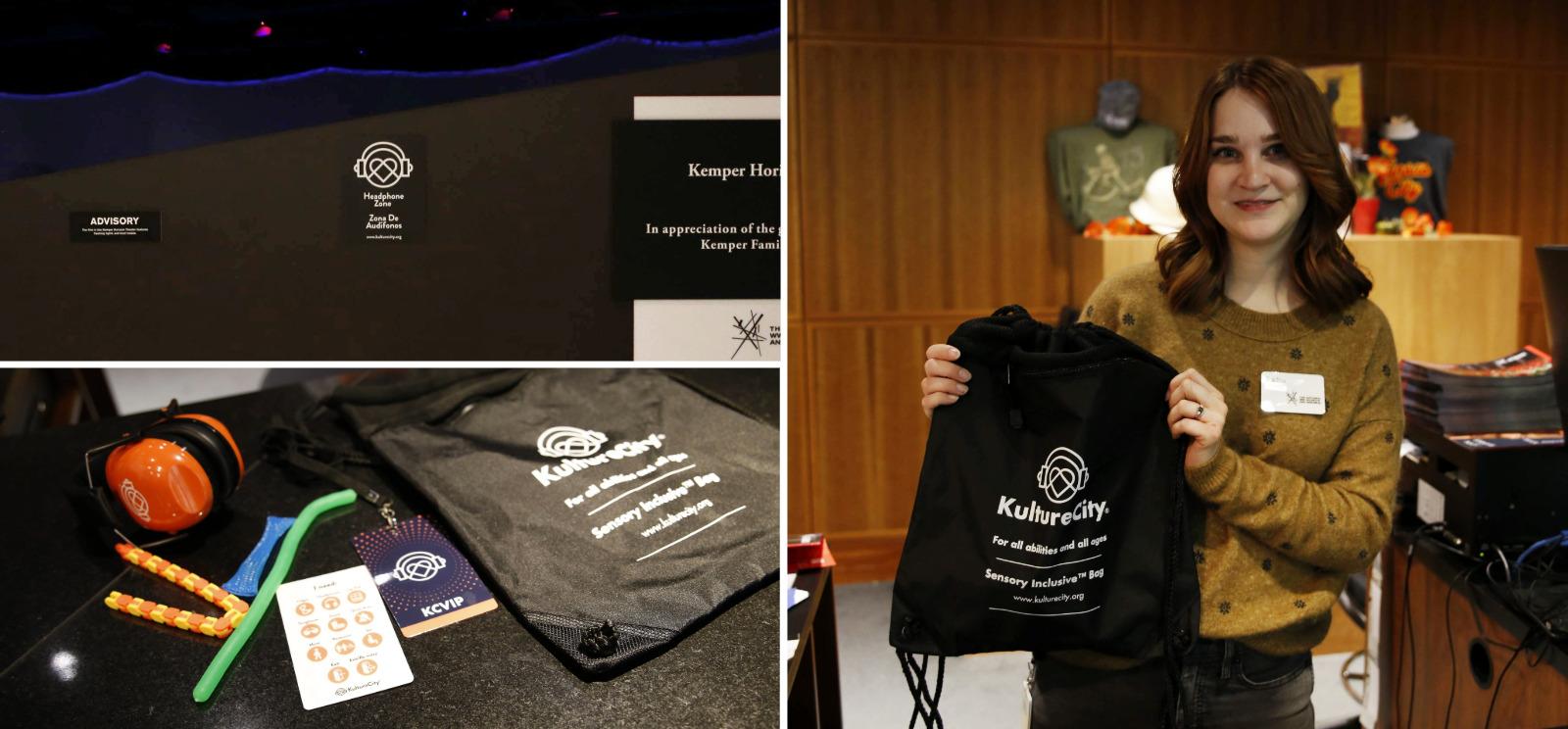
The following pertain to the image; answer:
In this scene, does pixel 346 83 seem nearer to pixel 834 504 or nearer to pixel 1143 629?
pixel 1143 629

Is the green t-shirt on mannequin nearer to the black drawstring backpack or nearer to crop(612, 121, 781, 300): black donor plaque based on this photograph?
the black drawstring backpack

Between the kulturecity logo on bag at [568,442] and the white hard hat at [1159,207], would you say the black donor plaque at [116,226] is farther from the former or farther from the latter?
the white hard hat at [1159,207]

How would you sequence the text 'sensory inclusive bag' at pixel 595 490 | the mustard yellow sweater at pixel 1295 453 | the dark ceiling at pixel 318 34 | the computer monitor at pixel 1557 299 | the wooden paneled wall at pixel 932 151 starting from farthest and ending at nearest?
Answer: the wooden paneled wall at pixel 932 151
the computer monitor at pixel 1557 299
the mustard yellow sweater at pixel 1295 453
the text 'sensory inclusive bag' at pixel 595 490
the dark ceiling at pixel 318 34

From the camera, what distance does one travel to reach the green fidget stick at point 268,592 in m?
0.86

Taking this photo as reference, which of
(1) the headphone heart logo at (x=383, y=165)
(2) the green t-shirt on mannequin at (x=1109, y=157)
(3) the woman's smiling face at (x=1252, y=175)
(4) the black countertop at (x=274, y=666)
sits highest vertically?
(2) the green t-shirt on mannequin at (x=1109, y=157)

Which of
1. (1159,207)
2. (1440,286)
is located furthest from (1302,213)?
(1440,286)

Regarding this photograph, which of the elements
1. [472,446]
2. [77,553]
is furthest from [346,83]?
[77,553]

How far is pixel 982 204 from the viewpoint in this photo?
3.27 m

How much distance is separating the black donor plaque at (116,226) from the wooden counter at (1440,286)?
8.84 ft

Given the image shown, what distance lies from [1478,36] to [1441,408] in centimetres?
247

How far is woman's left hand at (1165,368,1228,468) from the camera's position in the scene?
1.04 metres

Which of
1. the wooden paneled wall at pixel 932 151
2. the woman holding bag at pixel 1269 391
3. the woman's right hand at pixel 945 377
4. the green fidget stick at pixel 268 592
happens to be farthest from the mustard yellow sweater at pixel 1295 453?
the wooden paneled wall at pixel 932 151

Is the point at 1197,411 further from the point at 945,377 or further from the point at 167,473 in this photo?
the point at 167,473

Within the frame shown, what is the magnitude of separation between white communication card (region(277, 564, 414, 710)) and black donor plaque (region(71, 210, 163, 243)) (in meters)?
0.38
